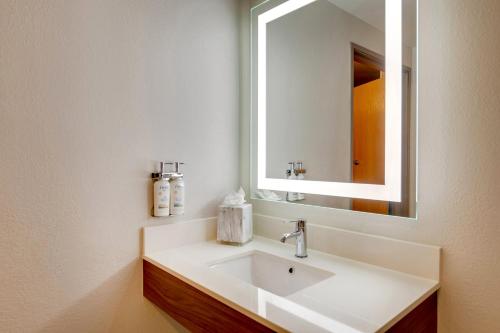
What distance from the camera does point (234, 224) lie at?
4.55ft

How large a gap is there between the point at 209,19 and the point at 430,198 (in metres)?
1.20

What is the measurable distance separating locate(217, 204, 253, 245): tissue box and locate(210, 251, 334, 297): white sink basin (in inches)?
4.0

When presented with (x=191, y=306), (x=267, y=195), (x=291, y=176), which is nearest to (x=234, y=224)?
(x=267, y=195)

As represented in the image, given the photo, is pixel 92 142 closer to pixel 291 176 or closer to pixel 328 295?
pixel 291 176

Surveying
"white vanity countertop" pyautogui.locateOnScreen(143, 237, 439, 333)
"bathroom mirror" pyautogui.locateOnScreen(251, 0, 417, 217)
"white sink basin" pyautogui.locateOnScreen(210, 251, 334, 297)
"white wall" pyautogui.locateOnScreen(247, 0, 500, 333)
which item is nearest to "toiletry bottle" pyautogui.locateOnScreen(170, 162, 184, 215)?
"white vanity countertop" pyautogui.locateOnScreen(143, 237, 439, 333)

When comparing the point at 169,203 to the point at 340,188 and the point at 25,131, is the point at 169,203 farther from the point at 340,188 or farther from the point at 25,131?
the point at 340,188

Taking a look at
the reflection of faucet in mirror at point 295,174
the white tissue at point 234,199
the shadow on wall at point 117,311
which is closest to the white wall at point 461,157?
the reflection of faucet in mirror at point 295,174

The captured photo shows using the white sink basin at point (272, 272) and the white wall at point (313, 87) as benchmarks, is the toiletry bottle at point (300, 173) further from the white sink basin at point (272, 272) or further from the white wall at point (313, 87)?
the white sink basin at point (272, 272)

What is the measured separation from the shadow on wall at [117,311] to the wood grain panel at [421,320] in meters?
0.94

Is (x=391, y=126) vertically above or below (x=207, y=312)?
above

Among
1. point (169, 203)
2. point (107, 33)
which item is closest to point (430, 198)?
point (169, 203)

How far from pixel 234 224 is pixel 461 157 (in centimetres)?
88

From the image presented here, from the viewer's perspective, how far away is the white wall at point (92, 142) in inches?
39.0

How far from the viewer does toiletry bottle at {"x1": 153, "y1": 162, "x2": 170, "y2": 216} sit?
49.6 inches
